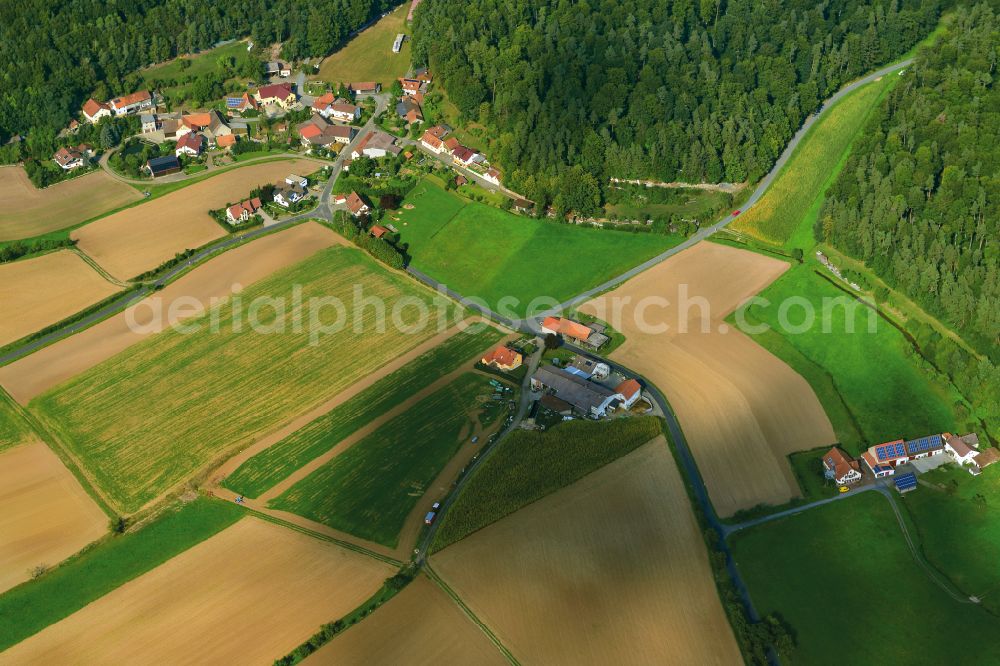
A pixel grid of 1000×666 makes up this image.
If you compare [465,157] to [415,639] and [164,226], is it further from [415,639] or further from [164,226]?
[415,639]

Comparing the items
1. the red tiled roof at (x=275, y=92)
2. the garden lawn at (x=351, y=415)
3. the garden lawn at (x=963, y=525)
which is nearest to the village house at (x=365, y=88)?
the red tiled roof at (x=275, y=92)

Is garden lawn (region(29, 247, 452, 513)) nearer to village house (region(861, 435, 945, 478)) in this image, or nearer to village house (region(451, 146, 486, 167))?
village house (region(451, 146, 486, 167))

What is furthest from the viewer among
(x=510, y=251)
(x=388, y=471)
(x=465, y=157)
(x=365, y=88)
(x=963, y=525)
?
(x=365, y=88)

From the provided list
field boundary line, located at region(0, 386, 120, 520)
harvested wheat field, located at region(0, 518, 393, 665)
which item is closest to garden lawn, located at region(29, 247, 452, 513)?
field boundary line, located at region(0, 386, 120, 520)

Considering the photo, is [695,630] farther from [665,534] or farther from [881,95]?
[881,95]

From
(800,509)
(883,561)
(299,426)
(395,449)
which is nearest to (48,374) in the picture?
(299,426)

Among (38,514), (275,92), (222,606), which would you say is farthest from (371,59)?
(222,606)
